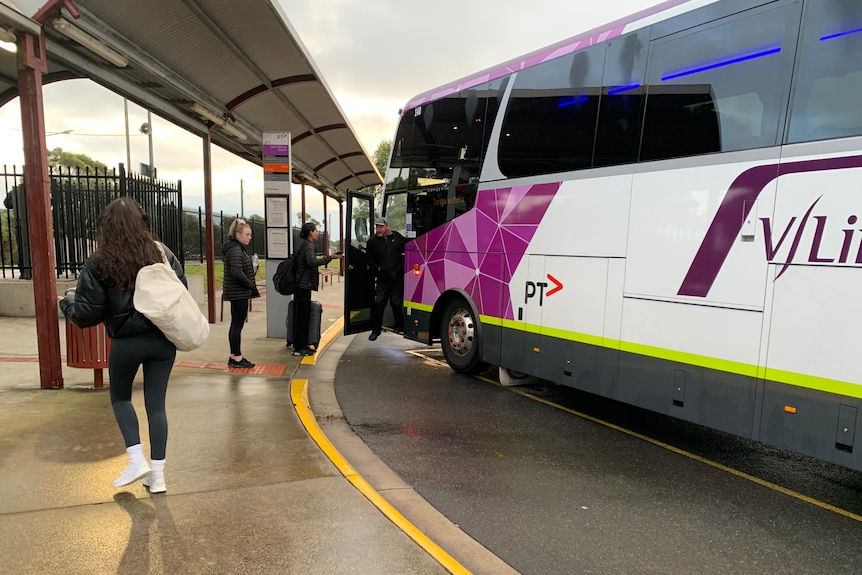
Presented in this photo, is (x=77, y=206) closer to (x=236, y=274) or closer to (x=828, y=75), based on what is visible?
(x=236, y=274)

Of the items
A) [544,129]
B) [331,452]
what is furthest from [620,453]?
[544,129]

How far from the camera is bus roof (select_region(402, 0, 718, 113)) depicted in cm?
442

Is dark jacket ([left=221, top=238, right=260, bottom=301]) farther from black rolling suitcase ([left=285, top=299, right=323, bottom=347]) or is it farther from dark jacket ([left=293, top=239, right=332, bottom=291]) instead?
black rolling suitcase ([left=285, top=299, right=323, bottom=347])

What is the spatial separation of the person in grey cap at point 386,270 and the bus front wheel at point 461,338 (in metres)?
1.23

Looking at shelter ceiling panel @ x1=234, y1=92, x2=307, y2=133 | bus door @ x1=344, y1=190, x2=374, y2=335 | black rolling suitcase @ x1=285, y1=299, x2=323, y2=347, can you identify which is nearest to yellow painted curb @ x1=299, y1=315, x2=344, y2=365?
black rolling suitcase @ x1=285, y1=299, x2=323, y2=347

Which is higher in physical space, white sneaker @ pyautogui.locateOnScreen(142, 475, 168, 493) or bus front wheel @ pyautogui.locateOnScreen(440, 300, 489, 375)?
bus front wheel @ pyautogui.locateOnScreen(440, 300, 489, 375)

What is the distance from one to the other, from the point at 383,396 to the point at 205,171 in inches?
254

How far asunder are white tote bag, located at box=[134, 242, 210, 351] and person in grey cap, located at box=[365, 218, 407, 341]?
476cm

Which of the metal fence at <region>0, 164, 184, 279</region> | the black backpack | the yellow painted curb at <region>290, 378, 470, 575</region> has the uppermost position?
the metal fence at <region>0, 164, 184, 279</region>

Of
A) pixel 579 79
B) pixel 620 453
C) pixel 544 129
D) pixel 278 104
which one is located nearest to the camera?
pixel 620 453

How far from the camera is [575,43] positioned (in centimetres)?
527

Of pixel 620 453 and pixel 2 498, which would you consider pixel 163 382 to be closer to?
pixel 2 498

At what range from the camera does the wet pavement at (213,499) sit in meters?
2.67

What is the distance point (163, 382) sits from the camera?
3.38m
